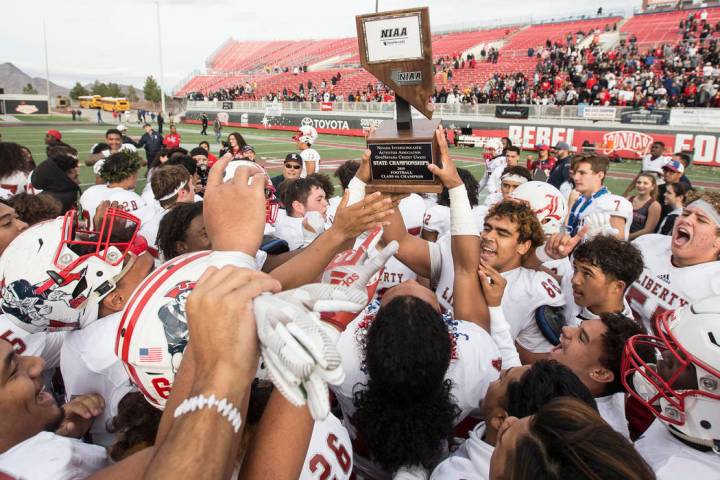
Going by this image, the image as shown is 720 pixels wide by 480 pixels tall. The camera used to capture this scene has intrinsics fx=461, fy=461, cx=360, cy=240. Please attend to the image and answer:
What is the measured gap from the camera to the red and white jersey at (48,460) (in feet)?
4.42

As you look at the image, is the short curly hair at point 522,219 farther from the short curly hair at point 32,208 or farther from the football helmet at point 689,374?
the short curly hair at point 32,208

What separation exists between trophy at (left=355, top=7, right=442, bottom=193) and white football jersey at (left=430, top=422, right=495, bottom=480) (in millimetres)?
1363

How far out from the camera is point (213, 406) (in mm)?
940

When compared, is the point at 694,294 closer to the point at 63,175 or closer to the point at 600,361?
the point at 600,361

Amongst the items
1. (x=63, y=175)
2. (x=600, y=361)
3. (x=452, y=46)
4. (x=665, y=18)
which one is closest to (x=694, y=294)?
(x=600, y=361)

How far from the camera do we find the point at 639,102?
23766 millimetres

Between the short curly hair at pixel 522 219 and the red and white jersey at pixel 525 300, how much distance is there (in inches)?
9.3

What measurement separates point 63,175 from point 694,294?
702 cm

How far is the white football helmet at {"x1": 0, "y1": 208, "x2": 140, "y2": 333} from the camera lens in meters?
2.15

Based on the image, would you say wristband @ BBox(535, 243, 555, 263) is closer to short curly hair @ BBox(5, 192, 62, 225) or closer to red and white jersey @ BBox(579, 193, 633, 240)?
red and white jersey @ BBox(579, 193, 633, 240)

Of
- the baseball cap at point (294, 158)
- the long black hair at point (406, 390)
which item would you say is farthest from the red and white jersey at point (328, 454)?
the baseball cap at point (294, 158)

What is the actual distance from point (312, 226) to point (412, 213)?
0.97m

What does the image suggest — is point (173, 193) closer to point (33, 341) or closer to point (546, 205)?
point (33, 341)

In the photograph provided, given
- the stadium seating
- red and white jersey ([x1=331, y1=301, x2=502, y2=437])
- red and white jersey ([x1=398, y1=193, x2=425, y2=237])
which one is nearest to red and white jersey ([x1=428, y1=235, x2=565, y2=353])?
red and white jersey ([x1=331, y1=301, x2=502, y2=437])
